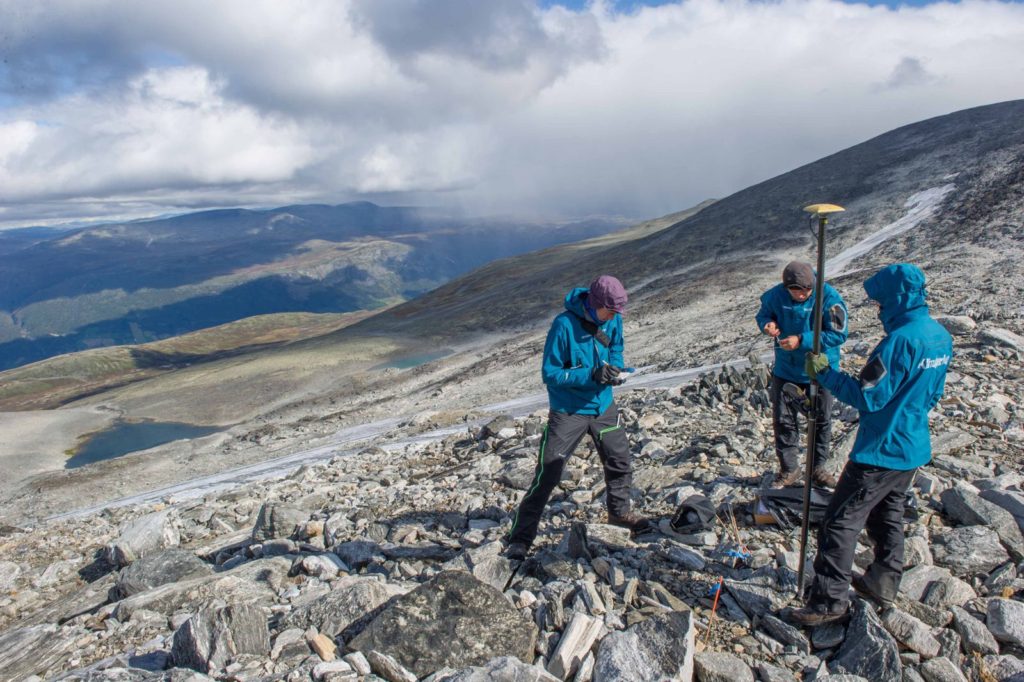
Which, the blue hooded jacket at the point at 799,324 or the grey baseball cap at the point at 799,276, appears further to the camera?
the grey baseball cap at the point at 799,276

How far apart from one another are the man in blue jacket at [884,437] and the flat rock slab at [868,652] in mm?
156

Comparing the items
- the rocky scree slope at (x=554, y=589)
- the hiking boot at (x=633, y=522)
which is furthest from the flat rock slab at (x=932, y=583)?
the hiking boot at (x=633, y=522)

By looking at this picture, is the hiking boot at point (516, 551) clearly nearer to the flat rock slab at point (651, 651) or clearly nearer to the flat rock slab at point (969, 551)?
the flat rock slab at point (651, 651)

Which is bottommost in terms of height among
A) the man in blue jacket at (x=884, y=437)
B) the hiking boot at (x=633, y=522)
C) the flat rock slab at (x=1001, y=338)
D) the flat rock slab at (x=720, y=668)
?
the flat rock slab at (x=720, y=668)

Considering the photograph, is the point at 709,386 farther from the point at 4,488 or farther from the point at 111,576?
the point at 4,488

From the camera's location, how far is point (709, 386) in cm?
1342

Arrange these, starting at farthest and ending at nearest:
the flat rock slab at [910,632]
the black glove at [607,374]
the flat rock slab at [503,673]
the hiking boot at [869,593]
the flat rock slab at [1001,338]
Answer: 1. the flat rock slab at [1001,338]
2. the black glove at [607,374]
3. the hiking boot at [869,593]
4. the flat rock slab at [910,632]
5. the flat rock slab at [503,673]

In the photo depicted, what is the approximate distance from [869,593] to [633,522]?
2.44 m

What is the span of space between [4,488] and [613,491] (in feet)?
152

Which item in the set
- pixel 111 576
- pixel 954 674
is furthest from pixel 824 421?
pixel 111 576

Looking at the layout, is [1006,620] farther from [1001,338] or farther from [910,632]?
[1001,338]

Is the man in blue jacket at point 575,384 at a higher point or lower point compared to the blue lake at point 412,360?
higher

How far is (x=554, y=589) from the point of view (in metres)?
5.84

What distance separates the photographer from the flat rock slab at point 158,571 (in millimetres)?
7367
